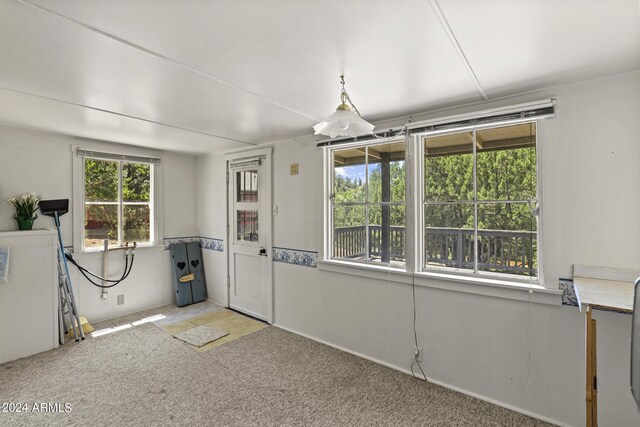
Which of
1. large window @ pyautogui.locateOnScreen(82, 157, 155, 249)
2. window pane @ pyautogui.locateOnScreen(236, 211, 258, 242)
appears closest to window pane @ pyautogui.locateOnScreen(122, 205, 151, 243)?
large window @ pyautogui.locateOnScreen(82, 157, 155, 249)

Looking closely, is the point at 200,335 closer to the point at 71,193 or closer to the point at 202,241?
the point at 202,241

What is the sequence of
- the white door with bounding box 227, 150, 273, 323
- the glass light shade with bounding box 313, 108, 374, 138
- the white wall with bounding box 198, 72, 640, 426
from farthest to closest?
1. the white door with bounding box 227, 150, 273, 323
2. the white wall with bounding box 198, 72, 640, 426
3. the glass light shade with bounding box 313, 108, 374, 138

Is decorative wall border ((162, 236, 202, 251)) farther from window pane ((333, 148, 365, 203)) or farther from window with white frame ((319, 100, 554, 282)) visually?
window pane ((333, 148, 365, 203))

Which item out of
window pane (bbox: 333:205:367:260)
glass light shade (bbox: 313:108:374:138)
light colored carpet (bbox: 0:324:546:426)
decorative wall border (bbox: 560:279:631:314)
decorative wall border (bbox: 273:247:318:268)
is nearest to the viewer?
glass light shade (bbox: 313:108:374:138)

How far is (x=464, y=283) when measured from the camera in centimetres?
→ 230

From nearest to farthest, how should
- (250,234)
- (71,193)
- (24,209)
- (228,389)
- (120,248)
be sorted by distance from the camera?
(228,389), (24,209), (71,193), (120,248), (250,234)

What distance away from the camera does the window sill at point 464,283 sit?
2.03 meters

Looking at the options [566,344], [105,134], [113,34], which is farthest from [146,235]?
[566,344]

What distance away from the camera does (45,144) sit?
3305 millimetres

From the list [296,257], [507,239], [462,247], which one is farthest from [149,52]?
[507,239]

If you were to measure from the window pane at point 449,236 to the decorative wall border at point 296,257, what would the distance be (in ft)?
3.94

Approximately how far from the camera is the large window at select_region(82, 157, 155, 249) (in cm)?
368

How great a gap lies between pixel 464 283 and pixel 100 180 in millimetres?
4269

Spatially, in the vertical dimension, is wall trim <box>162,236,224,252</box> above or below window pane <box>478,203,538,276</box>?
below
